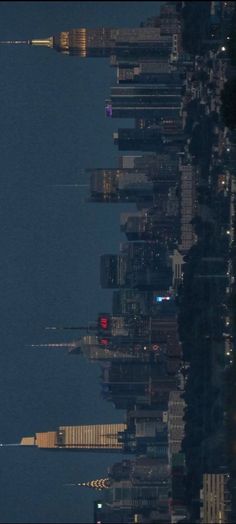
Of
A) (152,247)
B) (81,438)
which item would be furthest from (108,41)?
(81,438)

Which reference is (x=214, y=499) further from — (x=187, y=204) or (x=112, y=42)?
(x=112, y=42)

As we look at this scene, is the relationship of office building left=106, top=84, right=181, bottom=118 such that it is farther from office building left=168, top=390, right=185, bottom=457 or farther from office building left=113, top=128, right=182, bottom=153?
office building left=168, top=390, right=185, bottom=457

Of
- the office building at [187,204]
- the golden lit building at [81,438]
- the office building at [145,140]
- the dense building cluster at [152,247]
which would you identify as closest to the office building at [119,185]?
the dense building cluster at [152,247]

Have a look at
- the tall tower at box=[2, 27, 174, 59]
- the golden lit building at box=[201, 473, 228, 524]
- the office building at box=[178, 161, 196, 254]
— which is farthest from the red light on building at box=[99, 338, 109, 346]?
the golden lit building at box=[201, 473, 228, 524]

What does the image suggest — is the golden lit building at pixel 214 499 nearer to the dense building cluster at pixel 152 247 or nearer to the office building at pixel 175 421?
the dense building cluster at pixel 152 247

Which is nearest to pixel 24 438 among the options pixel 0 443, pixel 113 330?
pixel 0 443

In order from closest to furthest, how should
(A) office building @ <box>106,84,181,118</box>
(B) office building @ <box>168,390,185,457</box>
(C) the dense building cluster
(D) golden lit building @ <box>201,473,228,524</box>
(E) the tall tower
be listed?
(D) golden lit building @ <box>201,473,228,524</box> → (C) the dense building cluster → (B) office building @ <box>168,390,185,457</box> → (A) office building @ <box>106,84,181,118</box> → (E) the tall tower

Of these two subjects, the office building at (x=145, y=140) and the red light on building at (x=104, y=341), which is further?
the red light on building at (x=104, y=341)

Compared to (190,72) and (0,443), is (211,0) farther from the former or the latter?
(0,443)
